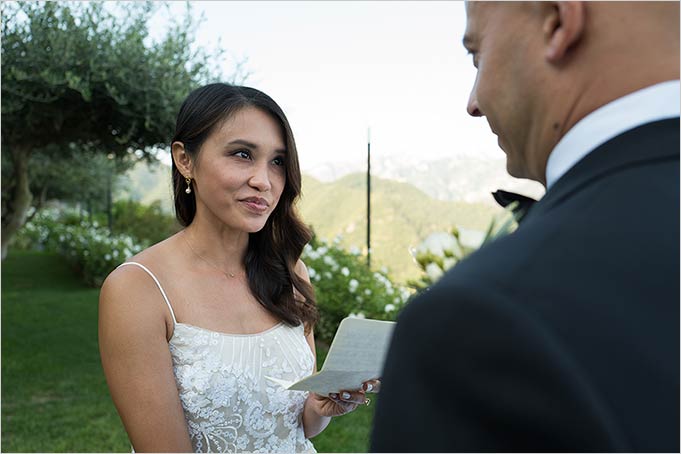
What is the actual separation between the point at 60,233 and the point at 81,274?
4.55 meters

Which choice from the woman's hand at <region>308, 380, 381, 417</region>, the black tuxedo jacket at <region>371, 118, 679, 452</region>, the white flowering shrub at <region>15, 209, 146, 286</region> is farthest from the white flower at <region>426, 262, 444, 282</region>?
the white flowering shrub at <region>15, 209, 146, 286</region>

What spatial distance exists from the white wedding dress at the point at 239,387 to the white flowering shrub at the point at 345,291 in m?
5.79

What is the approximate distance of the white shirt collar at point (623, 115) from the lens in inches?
28.9

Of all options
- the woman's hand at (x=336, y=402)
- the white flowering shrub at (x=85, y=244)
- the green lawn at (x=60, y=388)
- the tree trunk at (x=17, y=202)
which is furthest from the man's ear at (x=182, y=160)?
the white flowering shrub at (x=85, y=244)

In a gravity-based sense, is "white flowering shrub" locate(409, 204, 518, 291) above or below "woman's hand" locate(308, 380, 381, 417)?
above

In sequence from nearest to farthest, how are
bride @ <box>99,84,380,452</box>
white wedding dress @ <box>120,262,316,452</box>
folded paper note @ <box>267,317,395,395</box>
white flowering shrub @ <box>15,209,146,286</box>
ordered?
folded paper note @ <box>267,317,395,395</box> < bride @ <box>99,84,380,452</box> < white wedding dress @ <box>120,262,316,452</box> < white flowering shrub @ <box>15,209,146,286</box>

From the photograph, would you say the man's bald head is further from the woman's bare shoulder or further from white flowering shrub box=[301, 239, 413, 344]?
white flowering shrub box=[301, 239, 413, 344]

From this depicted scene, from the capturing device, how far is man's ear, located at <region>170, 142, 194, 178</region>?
8.72ft

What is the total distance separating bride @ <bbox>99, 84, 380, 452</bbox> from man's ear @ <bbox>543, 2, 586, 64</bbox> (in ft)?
5.41

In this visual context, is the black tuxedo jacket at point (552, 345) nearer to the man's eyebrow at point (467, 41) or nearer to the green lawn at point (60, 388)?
the man's eyebrow at point (467, 41)

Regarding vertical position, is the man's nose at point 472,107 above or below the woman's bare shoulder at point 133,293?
above

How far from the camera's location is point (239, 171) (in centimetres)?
254

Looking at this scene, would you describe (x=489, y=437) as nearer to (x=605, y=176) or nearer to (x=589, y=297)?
(x=589, y=297)

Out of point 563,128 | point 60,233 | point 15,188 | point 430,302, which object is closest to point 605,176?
point 563,128
